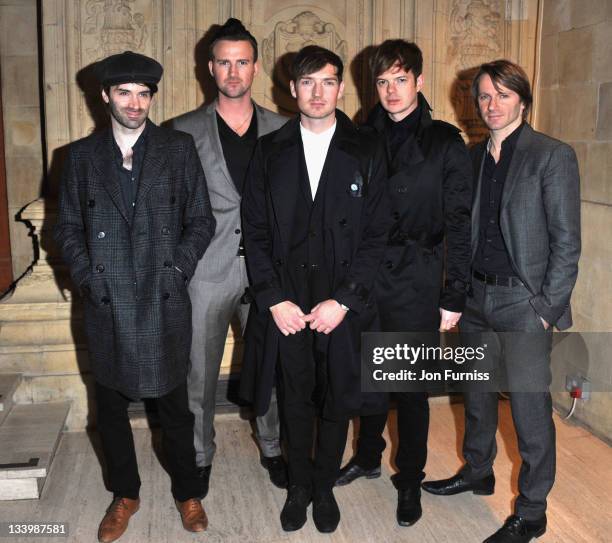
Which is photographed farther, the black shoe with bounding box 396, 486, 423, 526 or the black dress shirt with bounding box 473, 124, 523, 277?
the black shoe with bounding box 396, 486, 423, 526

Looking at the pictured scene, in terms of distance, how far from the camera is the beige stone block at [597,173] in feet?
13.0

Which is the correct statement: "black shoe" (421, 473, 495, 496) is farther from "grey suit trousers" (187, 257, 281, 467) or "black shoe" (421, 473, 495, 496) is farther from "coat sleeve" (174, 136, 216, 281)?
"coat sleeve" (174, 136, 216, 281)

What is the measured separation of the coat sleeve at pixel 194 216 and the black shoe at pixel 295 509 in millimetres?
995

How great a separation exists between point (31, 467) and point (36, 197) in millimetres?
2141

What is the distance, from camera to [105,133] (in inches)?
Result: 116

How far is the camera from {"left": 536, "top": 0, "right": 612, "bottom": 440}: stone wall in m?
3.97

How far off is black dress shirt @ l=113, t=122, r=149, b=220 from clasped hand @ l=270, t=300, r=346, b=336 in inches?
26.3

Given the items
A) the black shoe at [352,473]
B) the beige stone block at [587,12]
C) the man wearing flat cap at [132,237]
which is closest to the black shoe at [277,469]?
the black shoe at [352,473]

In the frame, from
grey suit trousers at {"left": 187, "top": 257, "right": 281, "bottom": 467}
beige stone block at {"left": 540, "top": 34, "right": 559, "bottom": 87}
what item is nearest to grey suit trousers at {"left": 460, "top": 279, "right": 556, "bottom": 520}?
Result: grey suit trousers at {"left": 187, "top": 257, "right": 281, "bottom": 467}

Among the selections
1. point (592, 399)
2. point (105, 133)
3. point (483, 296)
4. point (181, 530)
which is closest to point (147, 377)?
point (181, 530)

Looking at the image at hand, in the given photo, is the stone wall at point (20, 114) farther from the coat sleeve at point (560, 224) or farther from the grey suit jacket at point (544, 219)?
the coat sleeve at point (560, 224)

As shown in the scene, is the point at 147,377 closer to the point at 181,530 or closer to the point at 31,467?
the point at 181,530

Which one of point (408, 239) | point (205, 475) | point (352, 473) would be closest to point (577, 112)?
point (408, 239)

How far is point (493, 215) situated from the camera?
3.01 m
